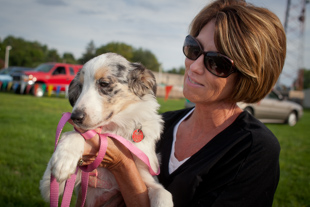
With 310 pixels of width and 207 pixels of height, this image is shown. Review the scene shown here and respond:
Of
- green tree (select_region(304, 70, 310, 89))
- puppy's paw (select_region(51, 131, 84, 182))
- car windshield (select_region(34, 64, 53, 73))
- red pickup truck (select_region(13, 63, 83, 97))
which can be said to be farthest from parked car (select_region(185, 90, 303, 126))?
green tree (select_region(304, 70, 310, 89))

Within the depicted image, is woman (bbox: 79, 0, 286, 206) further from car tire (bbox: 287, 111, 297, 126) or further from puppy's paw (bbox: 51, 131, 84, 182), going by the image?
car tire (bbox: 287, 111, 297, 126)

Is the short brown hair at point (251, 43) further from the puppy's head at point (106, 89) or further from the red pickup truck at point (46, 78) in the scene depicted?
the red pickup truck at point (46, 78)

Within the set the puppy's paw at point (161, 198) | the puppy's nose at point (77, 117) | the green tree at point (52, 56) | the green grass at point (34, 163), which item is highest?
Answer: the puppy's nose at point (77, 117)

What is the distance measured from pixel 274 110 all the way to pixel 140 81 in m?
12.4

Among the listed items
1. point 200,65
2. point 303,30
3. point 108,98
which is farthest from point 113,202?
point 303,30

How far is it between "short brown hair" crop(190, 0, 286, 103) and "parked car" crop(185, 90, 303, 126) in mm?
9938

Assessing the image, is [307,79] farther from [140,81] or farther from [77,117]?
[77,117]

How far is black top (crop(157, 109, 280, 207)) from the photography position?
1.91 m

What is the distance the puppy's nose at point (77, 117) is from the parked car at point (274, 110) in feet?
34.2

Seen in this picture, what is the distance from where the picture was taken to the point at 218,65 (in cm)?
227

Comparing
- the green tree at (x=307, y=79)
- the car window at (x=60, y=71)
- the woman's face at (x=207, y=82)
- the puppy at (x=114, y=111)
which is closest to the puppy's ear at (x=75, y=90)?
the puppy at (x=114, y=111)

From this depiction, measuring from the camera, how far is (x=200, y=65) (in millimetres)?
2373

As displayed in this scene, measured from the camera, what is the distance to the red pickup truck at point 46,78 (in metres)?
18.6

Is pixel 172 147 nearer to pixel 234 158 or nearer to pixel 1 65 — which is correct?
pixel 234 158
